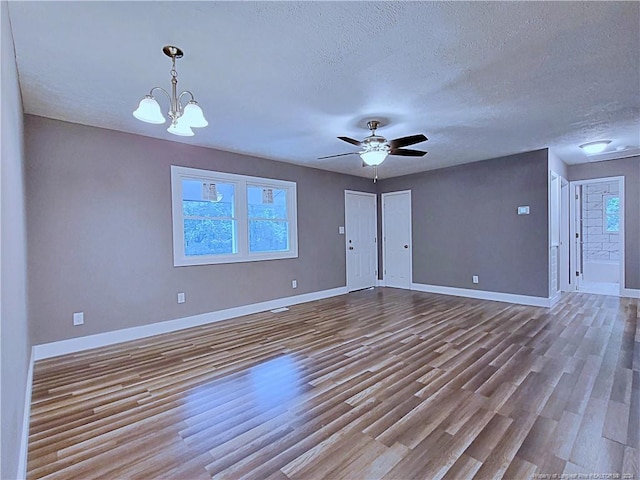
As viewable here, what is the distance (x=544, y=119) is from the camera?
3.58 metres

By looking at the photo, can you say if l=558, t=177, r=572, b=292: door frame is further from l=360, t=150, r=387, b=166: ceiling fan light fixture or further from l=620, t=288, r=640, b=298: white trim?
l=360, t=150, r=387, b=166: ceiling fan light fixture

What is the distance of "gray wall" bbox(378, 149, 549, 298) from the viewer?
5074 mm

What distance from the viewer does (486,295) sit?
567 centimetres

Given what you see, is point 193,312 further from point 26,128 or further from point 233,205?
point 26,128

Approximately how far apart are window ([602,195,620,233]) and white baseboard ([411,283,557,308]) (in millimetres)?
4357

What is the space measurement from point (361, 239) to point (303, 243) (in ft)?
5.51

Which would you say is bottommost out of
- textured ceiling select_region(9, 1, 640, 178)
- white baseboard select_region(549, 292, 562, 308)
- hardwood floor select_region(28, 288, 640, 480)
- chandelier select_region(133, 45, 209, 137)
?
hardwood floor select_region(28, 288, 640, 480)

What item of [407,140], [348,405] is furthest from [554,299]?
[348,405]

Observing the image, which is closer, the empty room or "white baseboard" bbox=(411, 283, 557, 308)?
the empty room

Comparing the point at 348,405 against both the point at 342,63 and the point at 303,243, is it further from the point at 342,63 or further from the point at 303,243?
the point at 303,243

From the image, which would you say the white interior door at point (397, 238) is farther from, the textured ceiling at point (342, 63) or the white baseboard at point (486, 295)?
the textured ceiling at point (342, 63)

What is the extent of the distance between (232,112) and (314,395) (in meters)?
2.72

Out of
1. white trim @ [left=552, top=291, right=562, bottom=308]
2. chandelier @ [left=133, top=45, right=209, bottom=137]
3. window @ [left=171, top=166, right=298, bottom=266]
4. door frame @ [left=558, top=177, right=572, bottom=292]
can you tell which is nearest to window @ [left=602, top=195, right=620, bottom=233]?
door frame @ [left=558, top=177, right=572, bottom=292]

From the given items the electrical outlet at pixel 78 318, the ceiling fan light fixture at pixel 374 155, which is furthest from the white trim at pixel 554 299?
the electrical outlet at pixel 78 318
